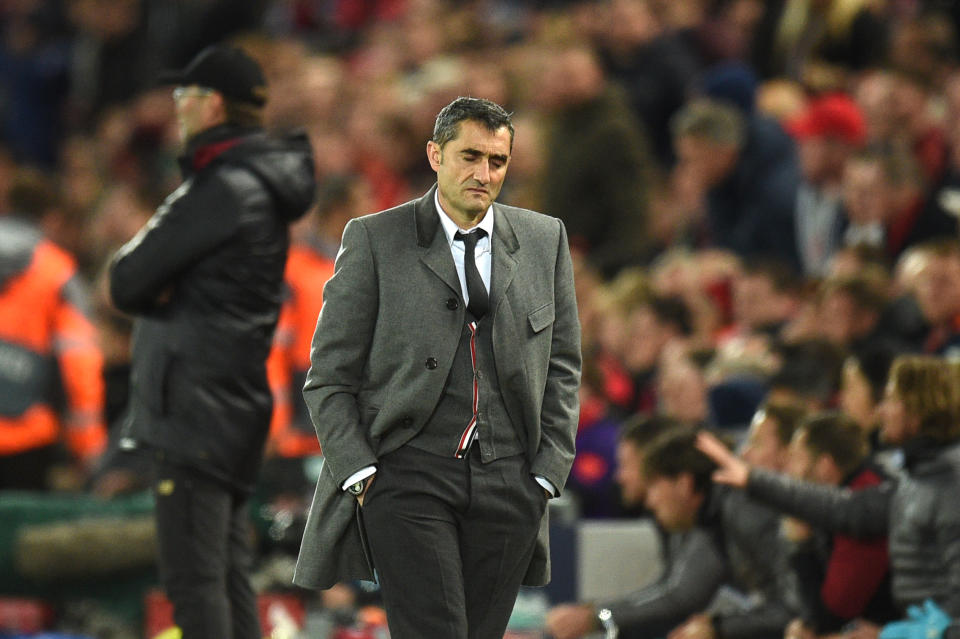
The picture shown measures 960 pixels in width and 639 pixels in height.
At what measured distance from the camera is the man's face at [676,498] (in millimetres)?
7066

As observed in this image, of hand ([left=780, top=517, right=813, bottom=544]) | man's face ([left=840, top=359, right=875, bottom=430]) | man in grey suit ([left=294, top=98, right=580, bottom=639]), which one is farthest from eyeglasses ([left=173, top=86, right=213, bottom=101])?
man's face ([left=840, top=359, right=875, bottom=430])

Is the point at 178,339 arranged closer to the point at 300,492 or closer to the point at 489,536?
the point at 489,536

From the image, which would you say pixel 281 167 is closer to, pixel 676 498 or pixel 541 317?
pixel 541 317

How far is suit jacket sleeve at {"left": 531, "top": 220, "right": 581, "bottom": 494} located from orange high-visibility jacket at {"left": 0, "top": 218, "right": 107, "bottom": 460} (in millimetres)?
4947

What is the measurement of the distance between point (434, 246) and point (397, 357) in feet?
1.09

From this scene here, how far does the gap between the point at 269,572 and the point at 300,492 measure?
0.54m

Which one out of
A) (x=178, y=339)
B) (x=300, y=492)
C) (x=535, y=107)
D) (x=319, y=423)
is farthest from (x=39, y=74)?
(x=319, y=423)

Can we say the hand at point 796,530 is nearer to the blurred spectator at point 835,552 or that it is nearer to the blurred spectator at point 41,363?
the blurred spectator at point 835,552

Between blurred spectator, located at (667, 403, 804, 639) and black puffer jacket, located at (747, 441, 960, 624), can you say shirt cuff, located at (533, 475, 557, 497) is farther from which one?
blurred spectator, located at (667, 403, 804, 639)

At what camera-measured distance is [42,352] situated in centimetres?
934

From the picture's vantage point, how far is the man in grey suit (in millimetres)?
4707

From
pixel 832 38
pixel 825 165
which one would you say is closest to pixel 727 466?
pixel 825 165

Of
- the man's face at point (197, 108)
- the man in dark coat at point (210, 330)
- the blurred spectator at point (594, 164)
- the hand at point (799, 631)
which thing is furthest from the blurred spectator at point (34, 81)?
the hand at point (799, 631)

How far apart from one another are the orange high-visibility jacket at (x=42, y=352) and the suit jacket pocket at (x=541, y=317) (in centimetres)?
500
